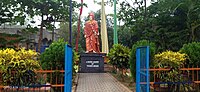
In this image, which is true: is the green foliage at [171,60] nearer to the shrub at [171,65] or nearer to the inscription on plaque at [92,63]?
the shrub at [171,65]

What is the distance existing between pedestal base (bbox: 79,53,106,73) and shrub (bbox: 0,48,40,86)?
1398 cm

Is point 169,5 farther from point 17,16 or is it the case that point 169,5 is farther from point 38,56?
point 38,56

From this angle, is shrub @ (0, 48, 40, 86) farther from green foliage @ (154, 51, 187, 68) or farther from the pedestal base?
the pedestal base

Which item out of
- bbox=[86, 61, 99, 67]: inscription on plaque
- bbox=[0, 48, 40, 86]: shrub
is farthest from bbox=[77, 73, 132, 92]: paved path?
bbox=[86, 61, 99, 67]: inscription on plaque

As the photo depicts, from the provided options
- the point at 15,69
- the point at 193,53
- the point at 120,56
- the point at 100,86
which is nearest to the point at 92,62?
the point at 120,56

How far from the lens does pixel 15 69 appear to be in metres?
7.40

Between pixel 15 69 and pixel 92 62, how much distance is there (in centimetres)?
1444

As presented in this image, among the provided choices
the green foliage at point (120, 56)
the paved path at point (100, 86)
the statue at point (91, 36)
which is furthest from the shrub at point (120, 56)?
the statue at point (91, 36)

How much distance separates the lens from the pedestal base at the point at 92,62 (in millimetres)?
21547

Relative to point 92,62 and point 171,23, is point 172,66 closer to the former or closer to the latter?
point 171,23

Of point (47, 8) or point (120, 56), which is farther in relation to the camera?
point (47, 8)

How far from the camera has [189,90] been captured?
961cm

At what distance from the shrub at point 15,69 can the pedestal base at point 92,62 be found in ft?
45.9

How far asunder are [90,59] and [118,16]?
4525 millimetres
